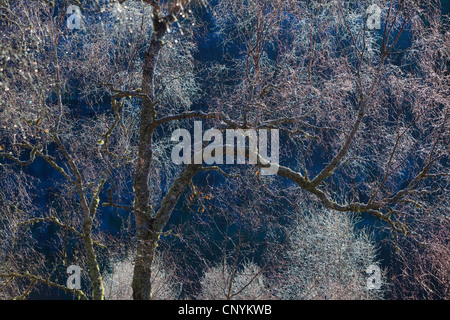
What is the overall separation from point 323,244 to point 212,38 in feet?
33.8

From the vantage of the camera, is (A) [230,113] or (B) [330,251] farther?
(B) [330,251]

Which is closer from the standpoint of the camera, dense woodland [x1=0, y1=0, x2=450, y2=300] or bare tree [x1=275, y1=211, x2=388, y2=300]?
dense woodland [x1=0, y1=0, x2=450, y2=300]

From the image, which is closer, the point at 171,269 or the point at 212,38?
the point at 171,269

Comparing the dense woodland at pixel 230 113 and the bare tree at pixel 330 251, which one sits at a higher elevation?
the dense woodland at pixel 230 113

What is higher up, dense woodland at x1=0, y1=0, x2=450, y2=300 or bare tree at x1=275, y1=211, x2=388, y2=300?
dense woodland at x1=0, y1=0, x2=450, y2=300

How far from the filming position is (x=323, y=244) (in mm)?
16719

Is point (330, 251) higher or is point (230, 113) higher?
point (230, 113)

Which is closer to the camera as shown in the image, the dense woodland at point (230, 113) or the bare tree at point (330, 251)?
the dense woodland at point (230, 113)

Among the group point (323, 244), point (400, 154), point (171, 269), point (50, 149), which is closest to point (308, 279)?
point (323, 244)
